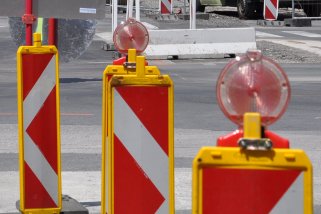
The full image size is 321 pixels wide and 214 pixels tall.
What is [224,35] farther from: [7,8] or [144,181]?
[144,181]

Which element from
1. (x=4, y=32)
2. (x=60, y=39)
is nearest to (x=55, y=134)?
(x=60, y=39)

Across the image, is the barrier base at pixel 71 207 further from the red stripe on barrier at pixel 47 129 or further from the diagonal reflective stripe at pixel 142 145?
the diagonal reflective stripe at pixel 142 145

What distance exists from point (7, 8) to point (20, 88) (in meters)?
0.99

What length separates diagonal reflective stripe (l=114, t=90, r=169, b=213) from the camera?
6.86 meters

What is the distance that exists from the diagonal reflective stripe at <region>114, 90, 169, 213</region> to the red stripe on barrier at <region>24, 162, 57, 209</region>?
155 centimetres

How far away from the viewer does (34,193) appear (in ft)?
27.2

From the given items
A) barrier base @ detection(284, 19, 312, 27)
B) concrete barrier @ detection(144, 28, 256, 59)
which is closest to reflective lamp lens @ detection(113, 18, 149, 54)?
concrete barrier @ detection(144, 28, 256, 59)

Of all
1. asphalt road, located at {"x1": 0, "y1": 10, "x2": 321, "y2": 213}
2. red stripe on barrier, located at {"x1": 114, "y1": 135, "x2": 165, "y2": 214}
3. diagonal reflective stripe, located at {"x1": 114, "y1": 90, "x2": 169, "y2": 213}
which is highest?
diagonal reflective stripe, located at {"x1": 114, "y1": 90, "x2": 169, "y2": 213}

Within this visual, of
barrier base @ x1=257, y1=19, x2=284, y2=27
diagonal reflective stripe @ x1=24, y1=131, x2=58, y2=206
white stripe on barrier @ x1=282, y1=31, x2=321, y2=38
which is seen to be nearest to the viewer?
diagonal reflective stripe @ x1=24, y1=131, x2=58, y2=206

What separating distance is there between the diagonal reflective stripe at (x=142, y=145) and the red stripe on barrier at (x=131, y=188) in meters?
0.03

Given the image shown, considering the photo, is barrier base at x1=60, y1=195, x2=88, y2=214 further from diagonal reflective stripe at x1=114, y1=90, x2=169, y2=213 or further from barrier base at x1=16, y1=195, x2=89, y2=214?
diagonal reflective stripe at x1=114, y1=90, x2=169, y2=213

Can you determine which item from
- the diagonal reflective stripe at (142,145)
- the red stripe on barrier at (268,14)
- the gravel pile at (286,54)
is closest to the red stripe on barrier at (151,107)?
the diagonal reflective stripe at (142,145)

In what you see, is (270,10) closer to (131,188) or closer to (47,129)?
(47,129)

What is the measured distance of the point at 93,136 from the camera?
13742 millimetres
